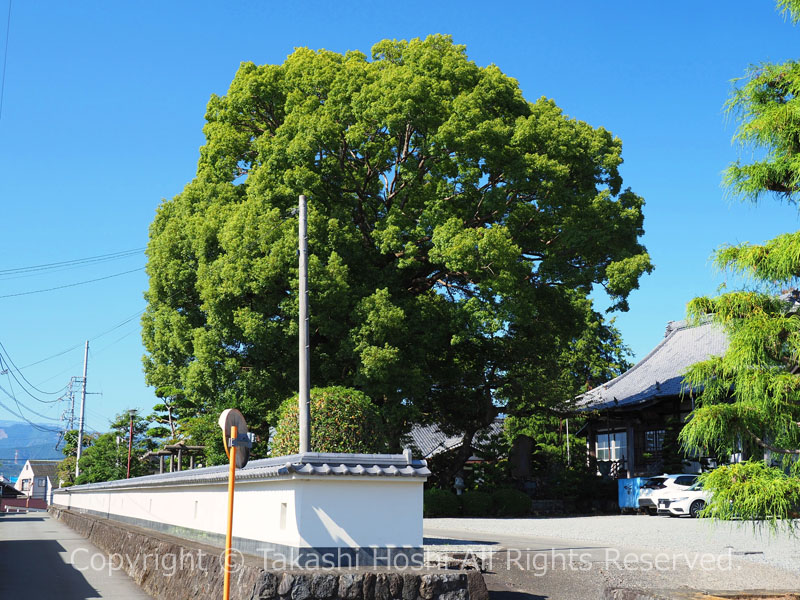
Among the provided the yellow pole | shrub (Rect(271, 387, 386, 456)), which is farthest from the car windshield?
the yellow pole

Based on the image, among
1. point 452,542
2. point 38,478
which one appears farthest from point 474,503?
point 38,478

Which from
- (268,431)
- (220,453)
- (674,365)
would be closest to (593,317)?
(674,365)

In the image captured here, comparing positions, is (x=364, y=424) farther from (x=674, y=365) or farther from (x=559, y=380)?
(x=674, y=365)

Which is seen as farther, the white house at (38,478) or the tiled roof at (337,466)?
the white house at (38,478)

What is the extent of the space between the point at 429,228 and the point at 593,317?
41.9ft

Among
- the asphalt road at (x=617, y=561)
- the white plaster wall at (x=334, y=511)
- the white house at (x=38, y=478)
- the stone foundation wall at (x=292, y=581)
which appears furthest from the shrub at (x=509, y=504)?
the white house at (x=38, y=478)

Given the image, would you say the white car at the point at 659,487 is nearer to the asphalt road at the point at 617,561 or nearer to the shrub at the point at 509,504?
the shrub at the point at 509,504

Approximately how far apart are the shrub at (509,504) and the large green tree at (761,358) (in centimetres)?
1929

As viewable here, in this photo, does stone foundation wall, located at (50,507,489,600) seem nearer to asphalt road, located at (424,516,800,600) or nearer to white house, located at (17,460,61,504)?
asphalt road, located at (424,516,800,600)

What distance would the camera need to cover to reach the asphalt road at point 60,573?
39.8 feet

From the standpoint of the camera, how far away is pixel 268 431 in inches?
1063

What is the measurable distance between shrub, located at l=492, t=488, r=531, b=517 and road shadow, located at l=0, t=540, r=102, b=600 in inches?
558

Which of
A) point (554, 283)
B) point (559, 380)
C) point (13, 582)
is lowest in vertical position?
point (13, 582)

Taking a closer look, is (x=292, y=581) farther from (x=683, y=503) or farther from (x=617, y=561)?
(x=683, y=503)
